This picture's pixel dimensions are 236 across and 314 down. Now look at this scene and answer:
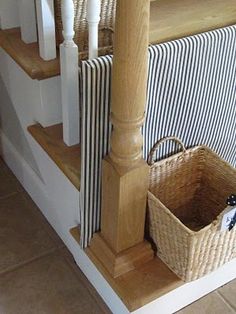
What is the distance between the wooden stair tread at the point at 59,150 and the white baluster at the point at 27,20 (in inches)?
10.3

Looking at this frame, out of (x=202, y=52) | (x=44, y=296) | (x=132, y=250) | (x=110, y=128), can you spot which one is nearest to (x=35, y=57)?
(x=110, y=128)

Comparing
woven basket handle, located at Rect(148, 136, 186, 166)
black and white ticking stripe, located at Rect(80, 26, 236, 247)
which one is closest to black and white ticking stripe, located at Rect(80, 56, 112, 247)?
black and white ticking stripe, located at Rect(80, 26, 236, 247)

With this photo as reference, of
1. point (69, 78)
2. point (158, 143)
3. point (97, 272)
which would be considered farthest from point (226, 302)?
point (69, 78)

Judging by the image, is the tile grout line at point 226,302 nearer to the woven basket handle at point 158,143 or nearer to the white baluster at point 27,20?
the woven basket handle at point 158,143

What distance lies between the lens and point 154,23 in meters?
1.46

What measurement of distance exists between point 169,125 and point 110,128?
7.5 inches

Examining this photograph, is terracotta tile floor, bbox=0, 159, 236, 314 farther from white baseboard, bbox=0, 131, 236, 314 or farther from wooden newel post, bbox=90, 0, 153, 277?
wooden newel post, bbox=90, 0, 153, 277

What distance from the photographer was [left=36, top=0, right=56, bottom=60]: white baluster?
1.28 meters

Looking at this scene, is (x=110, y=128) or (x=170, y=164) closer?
(x=110, y=128)

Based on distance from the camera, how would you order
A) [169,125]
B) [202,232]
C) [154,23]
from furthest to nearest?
[154,23] < [169,125] < [202,232]

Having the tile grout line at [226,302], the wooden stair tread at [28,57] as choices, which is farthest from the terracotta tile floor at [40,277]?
the wooden stair tread at [28,57]

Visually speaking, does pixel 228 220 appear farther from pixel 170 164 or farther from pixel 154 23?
pixel 154 23

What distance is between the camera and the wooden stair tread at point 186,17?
55.3 inches

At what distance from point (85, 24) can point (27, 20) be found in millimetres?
178
